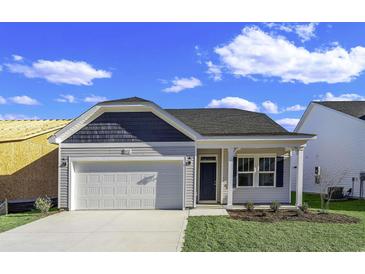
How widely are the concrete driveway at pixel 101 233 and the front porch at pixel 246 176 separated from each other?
2739mm

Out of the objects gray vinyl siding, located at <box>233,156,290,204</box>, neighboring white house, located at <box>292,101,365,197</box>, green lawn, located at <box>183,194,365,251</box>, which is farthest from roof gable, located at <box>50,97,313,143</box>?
neighboring white house, located at <box>292,101,365,197</box>

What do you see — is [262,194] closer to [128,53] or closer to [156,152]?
[156,152]

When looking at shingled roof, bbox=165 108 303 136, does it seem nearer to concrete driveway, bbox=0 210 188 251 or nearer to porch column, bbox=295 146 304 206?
porch column, bbox=295 146 304 206

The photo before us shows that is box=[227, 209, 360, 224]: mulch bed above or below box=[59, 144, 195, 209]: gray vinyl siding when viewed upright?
below

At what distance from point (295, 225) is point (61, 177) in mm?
8867

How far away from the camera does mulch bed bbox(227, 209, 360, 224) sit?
961cm

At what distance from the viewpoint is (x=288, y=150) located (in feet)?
43.0

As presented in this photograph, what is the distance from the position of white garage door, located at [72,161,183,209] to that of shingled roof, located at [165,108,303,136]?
2.41 m

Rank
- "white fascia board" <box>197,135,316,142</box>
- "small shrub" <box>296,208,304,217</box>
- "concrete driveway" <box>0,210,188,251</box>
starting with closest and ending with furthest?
"concrete driveway" <box>0,210,188,251</box>
"small shrub" <box>296,208,304,217</box>
"white fascia board" <box>197,135,316,142</box>

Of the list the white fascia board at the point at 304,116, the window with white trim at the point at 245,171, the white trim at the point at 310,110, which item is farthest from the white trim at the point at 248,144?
the white fascia board at the point at 304,116

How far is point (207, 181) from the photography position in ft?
43.8

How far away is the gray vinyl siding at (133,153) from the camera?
11891mm

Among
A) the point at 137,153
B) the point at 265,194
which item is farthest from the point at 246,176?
the point at 137,153

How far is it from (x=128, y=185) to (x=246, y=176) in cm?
523
